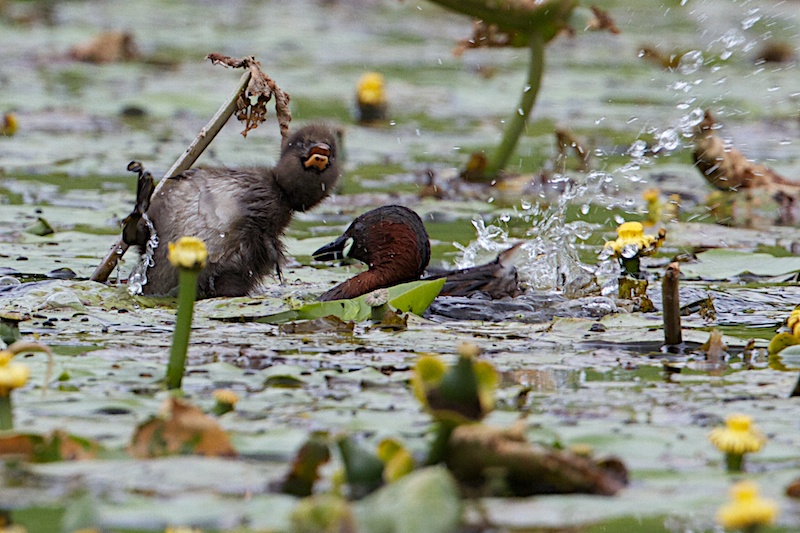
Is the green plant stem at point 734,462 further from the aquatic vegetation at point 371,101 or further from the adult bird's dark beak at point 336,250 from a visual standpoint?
the aquatic vegetation at point 371,101

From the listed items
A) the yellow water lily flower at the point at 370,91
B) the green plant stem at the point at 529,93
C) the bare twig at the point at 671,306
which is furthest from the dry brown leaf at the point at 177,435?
the yellow water lily flower at the point at 370,91

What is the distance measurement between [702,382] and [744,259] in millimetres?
2572

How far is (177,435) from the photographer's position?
2.91 metres

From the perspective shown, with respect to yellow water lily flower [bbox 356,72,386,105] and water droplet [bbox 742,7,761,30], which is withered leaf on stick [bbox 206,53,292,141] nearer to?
water droplet [bbox 742,7,761,30]

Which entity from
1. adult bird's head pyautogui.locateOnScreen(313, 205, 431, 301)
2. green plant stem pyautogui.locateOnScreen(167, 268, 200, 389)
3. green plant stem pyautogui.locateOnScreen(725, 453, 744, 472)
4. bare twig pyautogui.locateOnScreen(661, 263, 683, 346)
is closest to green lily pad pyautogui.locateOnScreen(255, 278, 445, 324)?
adult bird's head pyautogui.locateOnScreen(313, 205, 431, 301)

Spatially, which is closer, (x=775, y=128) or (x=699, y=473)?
(x=699, y=473)

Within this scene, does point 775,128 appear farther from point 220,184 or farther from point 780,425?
point 780,425

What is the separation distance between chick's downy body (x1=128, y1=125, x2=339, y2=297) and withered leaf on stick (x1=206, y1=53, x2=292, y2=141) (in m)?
0.21

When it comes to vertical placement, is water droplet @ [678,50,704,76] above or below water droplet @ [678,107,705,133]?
above

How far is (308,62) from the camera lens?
14852mm

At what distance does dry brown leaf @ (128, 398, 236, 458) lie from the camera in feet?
9.50

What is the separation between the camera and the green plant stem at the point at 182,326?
317 cm

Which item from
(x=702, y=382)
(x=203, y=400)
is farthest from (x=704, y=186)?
(x=203, y=400)

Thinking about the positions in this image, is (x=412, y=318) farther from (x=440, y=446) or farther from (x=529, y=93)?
(x=529, y=93)
